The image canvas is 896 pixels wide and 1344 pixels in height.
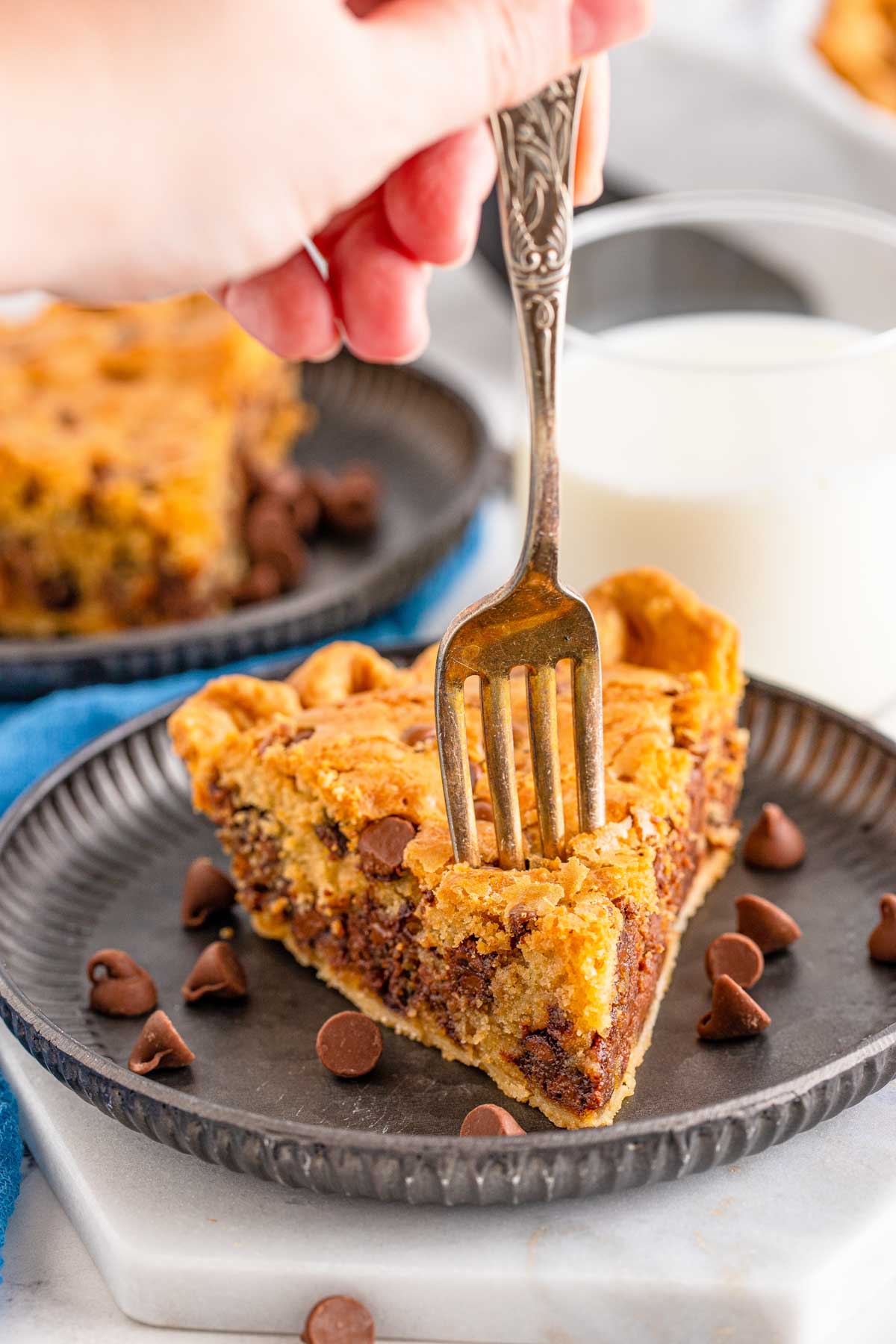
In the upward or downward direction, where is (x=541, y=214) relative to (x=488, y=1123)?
upward

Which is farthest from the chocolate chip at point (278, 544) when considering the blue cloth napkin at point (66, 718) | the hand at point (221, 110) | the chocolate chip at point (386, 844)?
the hand at point (221, 110)

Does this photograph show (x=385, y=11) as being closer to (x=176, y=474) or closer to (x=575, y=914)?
(x=575, y=914)

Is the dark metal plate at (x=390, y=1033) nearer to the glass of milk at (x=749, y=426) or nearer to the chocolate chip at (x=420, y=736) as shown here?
the glass of milk at (x=749, y=426)

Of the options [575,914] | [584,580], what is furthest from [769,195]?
[575,914]

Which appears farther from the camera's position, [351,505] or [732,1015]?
[351,505]

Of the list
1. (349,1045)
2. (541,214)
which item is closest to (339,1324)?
(349,1045)

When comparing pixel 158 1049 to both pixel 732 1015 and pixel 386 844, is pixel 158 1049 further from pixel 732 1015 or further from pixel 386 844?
pixel 732 1015
